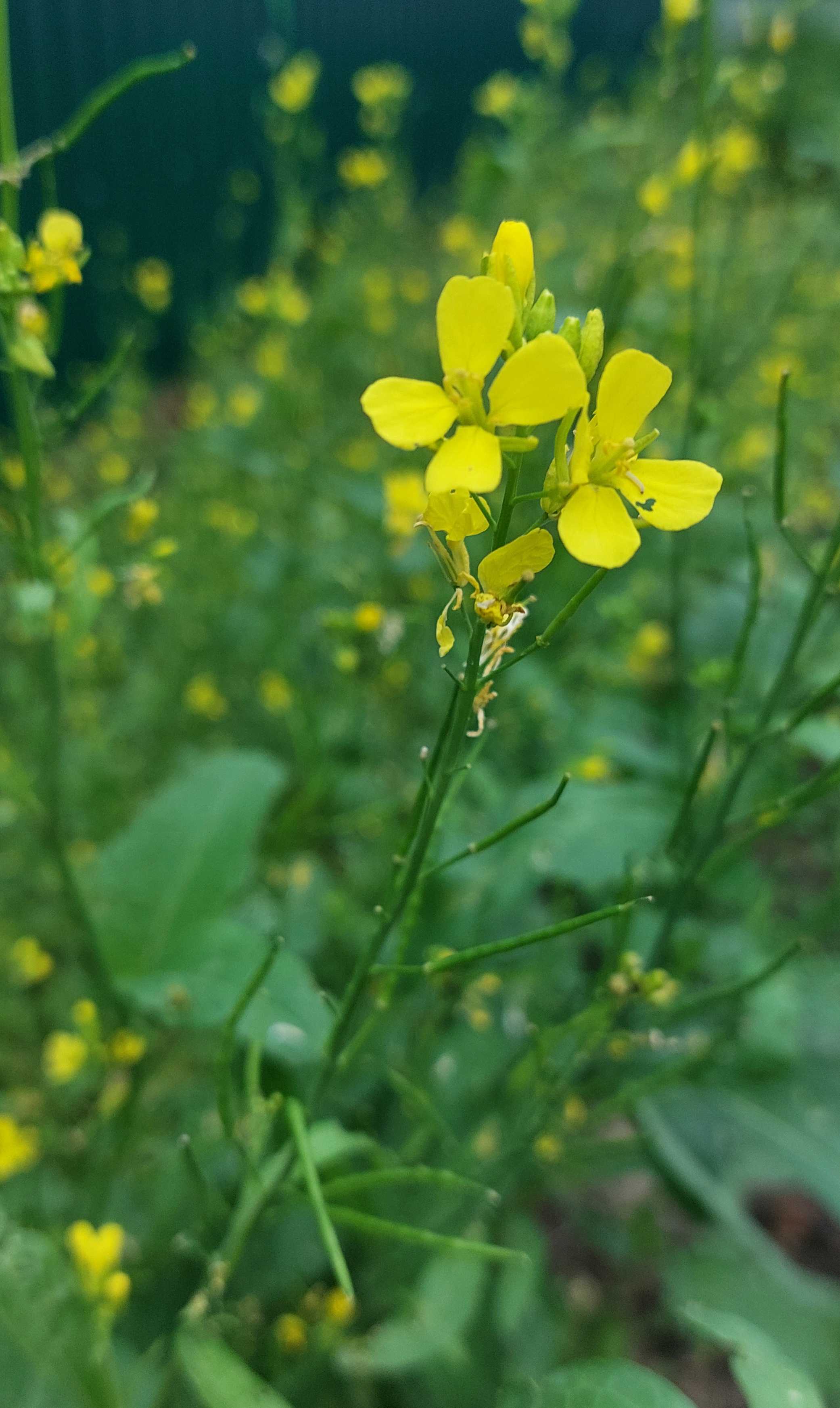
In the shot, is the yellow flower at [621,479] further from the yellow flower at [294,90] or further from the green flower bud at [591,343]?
the yellow flower at [294,90]

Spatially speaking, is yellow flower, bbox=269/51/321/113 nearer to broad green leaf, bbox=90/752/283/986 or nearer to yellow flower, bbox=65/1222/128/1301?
broad green leaf, bbox=90/752/283/986

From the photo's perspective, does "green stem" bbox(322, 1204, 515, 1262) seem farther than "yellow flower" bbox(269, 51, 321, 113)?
No

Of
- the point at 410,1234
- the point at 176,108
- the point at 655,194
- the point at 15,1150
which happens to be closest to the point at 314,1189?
the point at 410,1234

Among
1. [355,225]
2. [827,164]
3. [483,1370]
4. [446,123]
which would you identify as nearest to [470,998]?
[483,1370]

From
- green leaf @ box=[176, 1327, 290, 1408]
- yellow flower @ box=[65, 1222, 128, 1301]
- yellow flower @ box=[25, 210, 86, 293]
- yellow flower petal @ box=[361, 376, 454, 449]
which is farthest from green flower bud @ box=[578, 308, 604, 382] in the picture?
yellow flower @ box=[65, 1222, 128, 1301]

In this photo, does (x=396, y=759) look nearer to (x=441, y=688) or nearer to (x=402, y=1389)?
(x=441, y=688)

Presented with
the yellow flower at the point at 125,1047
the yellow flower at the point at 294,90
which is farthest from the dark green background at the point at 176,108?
the yellow flower at the point at 125,1047

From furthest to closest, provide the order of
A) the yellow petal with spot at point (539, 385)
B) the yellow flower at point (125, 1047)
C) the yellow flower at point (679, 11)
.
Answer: the yellow flower at point (679, 11) < the yellow flower at point (125, 1047) < the yellow petal with spot at point (539, 385)
